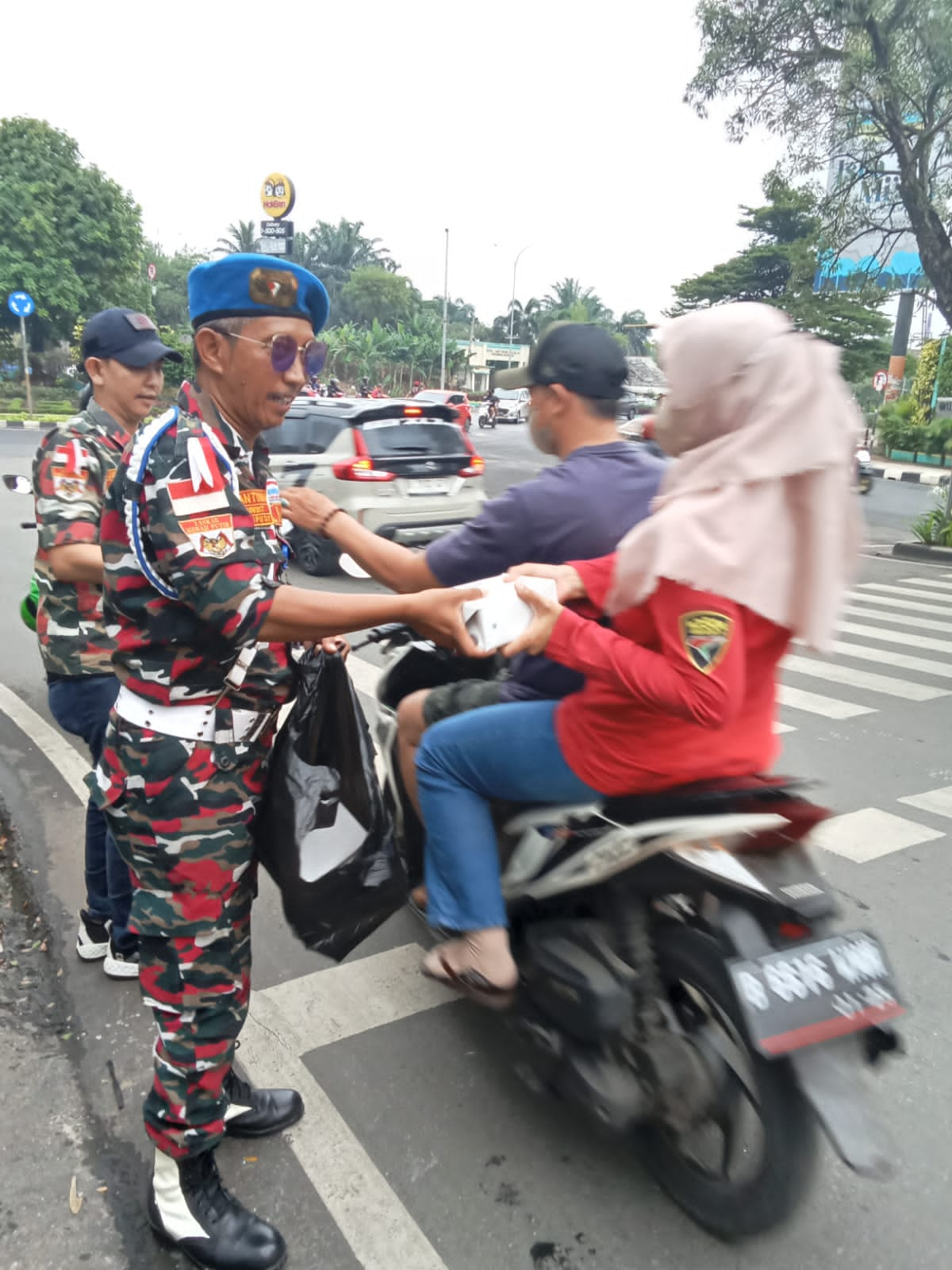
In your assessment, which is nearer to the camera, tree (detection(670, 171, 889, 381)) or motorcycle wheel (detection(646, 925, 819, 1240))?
motorcycle wheel (detection(646, 925, 819, 1240))

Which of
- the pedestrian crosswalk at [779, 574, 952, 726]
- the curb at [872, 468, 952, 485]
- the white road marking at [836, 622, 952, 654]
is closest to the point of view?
the pedestrian crosswalk at [779, 574, 952, 726]

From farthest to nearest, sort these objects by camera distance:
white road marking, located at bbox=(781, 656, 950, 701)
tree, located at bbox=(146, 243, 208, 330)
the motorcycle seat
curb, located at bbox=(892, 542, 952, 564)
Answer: tree, located at bbox=(146, 243, 208, 330) → curb, located at bbox=(892, 542, 952, 564) → white road marking, located at bbox=(781, 656, 950, 701) → the motorcycle seat

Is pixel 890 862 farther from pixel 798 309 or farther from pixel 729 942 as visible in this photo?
pixel 798 309

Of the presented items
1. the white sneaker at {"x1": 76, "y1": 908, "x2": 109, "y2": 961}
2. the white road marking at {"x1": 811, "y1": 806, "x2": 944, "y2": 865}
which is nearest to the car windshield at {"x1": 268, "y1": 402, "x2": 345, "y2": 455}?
the white road marking at {"x1": 811, "y1": 806, "x2": 944, "y2": 865}

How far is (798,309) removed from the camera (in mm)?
30922

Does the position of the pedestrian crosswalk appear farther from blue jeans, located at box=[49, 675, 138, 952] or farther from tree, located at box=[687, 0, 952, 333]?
tree, located at box=[687, 0, 952, 333]

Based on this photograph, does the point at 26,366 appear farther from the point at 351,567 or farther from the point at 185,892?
the point at 185,892

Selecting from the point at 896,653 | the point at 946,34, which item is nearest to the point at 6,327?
the point at 946,34

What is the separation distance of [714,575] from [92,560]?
5.79 feet

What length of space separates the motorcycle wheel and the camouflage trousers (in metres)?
0.90

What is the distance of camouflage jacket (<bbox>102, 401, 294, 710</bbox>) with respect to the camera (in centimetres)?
159

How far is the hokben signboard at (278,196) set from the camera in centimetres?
3008

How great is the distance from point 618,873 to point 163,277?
7534cm

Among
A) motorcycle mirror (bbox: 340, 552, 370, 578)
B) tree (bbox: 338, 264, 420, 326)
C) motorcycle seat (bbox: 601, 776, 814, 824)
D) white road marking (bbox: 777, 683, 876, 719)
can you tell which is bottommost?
white road marking (bbox: 777, 683, 876, 719)
